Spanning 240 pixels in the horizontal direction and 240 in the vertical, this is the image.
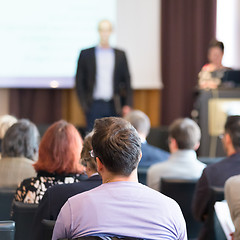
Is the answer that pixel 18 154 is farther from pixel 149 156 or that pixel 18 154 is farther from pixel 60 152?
pixel 149 156

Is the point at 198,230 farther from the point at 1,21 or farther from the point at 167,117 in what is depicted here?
the point at 1,21

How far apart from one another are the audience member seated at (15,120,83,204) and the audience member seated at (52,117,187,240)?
0.73 m

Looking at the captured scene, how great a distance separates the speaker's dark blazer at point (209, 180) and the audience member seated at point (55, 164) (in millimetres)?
745

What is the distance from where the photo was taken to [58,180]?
2.48 metres

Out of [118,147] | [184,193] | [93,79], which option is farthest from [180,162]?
[93,79]

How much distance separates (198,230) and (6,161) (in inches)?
51.4

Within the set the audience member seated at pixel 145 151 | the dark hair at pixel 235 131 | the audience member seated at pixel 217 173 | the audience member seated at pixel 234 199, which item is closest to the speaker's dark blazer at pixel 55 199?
the audience member seated at pixel 234 199

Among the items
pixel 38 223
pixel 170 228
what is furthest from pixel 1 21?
pixel 170 228

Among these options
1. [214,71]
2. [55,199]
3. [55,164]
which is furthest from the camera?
[214,71]

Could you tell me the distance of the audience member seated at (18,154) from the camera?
293cm

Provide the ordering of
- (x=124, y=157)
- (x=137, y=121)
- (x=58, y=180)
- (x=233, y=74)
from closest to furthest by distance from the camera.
Answer: (x=124, y=157) → (x=58, y=180) → (x=137, y=121) → (x=233, y=74)

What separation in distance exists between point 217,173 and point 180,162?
1.62 feet

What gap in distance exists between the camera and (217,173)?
9.65ft

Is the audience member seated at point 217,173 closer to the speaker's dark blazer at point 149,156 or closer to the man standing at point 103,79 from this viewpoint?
the speaker's dark blazer at point 149,156
